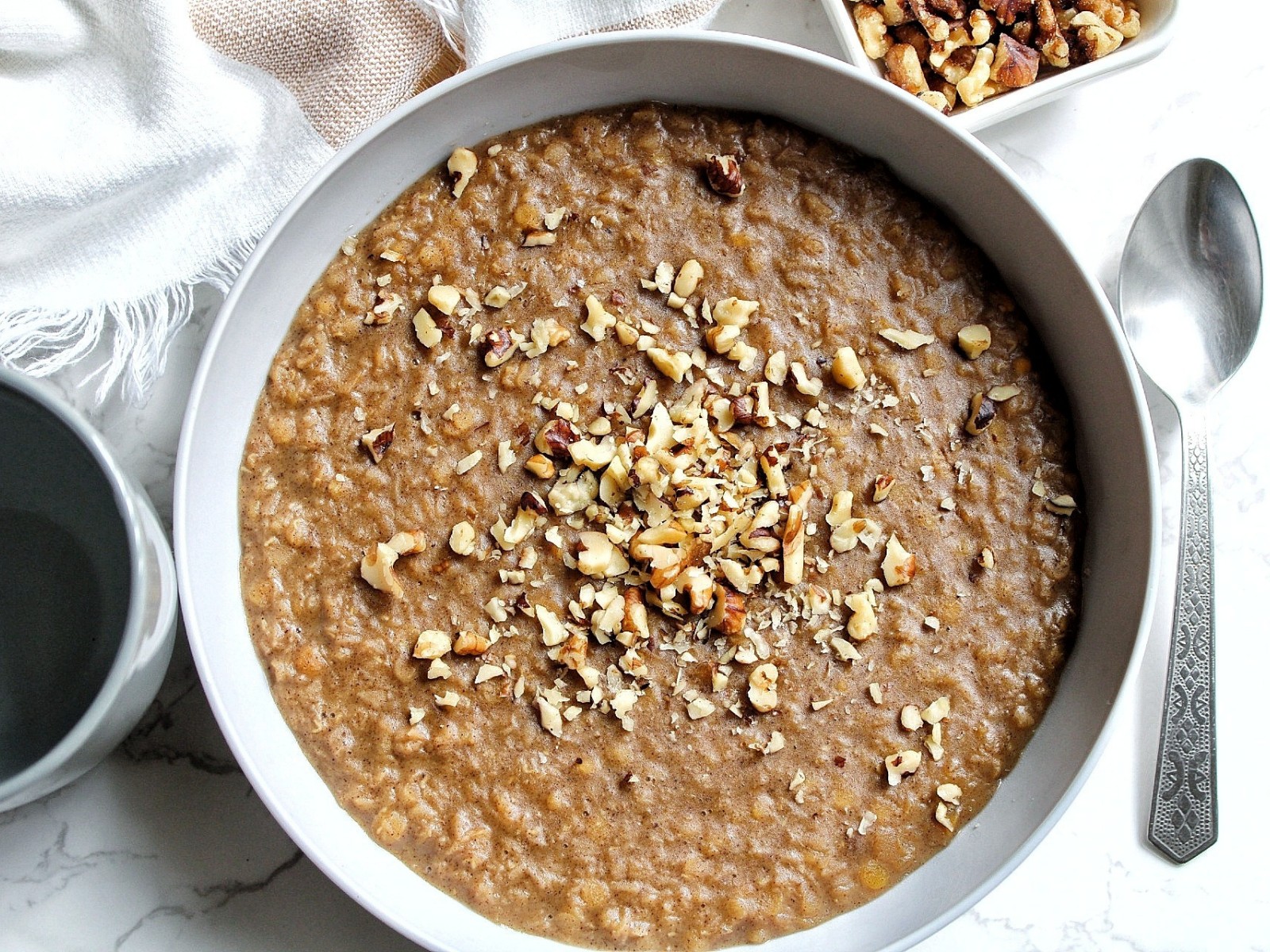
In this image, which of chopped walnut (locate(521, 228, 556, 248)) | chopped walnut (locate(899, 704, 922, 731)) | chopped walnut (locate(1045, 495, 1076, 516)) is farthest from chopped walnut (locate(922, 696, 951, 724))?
chopped walnut (locate(521, 228, 556, 248))

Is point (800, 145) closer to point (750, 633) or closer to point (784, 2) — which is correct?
point (784, 2)

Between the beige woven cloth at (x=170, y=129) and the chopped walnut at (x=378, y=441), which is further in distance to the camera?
the beige woven cloth at (x=170, y=129)

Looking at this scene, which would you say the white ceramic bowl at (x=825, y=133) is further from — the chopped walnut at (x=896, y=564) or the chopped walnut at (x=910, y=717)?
the chopped walnut at (x=896, y=564)

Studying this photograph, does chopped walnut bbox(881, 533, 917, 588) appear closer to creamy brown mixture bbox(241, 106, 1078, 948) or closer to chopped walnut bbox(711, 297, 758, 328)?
creamy brown mixture bbox(241, 106, 1078, 948)

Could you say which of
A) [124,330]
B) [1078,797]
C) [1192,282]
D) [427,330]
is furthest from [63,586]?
[1192,282]

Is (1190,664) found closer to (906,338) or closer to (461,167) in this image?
(906,338)

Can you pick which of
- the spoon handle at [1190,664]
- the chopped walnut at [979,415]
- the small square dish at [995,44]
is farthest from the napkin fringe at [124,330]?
the spoon handle at [1190,664]
